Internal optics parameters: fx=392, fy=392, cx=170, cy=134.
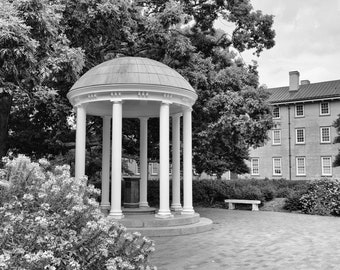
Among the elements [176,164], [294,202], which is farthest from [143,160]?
[294,202]

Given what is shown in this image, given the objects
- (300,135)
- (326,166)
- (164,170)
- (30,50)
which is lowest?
(164,170)

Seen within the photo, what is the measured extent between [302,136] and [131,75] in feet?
133

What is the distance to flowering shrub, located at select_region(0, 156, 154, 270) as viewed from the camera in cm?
503

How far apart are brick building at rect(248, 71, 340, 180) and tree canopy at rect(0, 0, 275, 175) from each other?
29.3 metres

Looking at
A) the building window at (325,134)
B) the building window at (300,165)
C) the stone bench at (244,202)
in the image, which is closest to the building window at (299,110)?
the building window at (325,134)

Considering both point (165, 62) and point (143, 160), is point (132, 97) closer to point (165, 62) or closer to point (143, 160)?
point (143, 160)

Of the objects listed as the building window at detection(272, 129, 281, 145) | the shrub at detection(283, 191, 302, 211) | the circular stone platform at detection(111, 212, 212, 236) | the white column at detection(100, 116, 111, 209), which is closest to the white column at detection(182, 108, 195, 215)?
the circular stone platform at detection(111, 212, 212, 236)

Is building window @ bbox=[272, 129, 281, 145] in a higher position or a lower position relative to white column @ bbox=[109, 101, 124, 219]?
higher

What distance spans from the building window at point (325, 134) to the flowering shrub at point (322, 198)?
2845cm

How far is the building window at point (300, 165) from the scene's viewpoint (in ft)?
162

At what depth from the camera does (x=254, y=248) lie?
35.7 feet

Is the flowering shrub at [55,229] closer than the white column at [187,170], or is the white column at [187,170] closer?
the flowering shrub at [55,229]

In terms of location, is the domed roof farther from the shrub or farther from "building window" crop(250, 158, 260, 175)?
"building window" crop(250, 158, 260, 175)

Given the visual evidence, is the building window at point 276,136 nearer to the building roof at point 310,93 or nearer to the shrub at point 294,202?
the building roof at point 310,93
